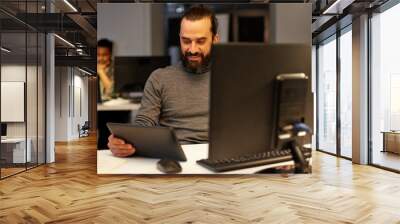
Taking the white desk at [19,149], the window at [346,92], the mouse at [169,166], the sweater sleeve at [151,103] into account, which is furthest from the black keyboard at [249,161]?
the window at [346,92]

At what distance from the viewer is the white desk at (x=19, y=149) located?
6.52 meters

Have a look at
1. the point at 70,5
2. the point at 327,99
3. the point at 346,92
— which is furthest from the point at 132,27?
the point at 327,99

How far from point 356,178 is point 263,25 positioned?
15.3 ft

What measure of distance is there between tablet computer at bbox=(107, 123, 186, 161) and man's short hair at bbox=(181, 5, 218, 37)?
0.63 metres

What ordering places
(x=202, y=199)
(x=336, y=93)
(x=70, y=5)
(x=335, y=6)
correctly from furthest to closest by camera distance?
(x=336, y=93)
(x=70, y=5)
(x=335, y=6)
(x=202, y=199)

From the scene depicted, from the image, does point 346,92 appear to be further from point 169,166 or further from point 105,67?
point 105,67

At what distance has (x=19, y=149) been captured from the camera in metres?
6.87

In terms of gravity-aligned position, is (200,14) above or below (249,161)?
above

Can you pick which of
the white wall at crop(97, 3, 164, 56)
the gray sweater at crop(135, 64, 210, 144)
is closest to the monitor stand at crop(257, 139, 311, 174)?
the gray sweater at crop(135, 64, 210, 144)

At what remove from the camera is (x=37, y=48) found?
24.5 feet

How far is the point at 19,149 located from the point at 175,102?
554 centimetres

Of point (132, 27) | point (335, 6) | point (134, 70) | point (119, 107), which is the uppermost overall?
point (335, 6)

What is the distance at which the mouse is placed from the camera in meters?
2.30

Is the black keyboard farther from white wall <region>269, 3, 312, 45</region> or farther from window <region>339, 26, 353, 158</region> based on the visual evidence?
window <region>339, 26, 353, 158</region>
